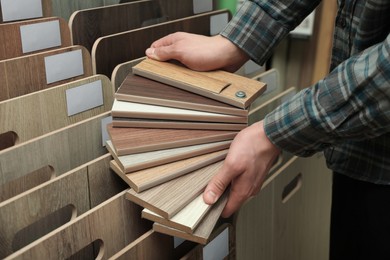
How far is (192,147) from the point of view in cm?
74

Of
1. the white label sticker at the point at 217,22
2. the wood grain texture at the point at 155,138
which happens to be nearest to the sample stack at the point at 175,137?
the wood grain texture at the point at 155,138

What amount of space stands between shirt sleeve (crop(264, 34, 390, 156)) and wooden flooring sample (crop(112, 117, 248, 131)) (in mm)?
91

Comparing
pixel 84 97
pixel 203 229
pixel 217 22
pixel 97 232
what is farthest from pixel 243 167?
pixel 217 22

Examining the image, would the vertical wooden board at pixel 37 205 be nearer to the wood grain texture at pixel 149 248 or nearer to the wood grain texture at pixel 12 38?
the wood grain texture at pixel 149 248

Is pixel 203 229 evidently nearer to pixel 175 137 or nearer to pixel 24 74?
pixel 175 137

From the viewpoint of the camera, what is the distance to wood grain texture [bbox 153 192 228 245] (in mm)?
631

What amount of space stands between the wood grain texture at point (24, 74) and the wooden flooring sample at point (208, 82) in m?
0.21

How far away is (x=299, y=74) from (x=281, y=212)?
38.4 inches

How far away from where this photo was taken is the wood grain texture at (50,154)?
72 cm

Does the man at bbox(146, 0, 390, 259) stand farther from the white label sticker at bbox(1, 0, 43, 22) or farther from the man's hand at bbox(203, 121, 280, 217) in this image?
the white label sticker at bbox(1, 0, 43, 22)

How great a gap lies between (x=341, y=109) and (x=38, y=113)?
52 cm

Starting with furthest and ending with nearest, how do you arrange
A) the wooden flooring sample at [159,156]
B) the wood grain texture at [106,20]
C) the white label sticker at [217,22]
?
the white label sticker at [217,22] → the wood grain texture at [106,20] → the wooden flooring sample at [159,156]

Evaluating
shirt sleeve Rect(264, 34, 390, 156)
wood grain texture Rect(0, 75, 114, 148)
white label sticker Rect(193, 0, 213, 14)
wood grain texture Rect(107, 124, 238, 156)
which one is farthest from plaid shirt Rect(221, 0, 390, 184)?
white label sticker Rect(193, 0, 213, 14)

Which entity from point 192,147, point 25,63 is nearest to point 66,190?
point 192,147
